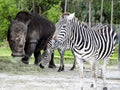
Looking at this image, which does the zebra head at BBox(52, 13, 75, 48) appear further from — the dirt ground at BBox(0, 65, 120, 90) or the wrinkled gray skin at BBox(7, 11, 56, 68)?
the wrinkled gray skin at BBox(7, 11, 56, 68)

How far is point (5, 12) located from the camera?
3438 centimetres

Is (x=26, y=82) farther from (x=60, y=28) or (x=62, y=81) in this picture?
(x=60, y=28)

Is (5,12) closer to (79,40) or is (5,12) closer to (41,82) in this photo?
(41,82)

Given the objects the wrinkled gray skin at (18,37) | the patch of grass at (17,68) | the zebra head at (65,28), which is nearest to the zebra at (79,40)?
the zebra head at (65,28)

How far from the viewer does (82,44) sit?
11.0 m

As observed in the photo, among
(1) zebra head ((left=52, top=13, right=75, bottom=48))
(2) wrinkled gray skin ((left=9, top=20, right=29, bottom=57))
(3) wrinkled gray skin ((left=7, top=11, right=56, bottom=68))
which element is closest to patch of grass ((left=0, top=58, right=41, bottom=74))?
(3) wrinkled gray skin ((left=7, top=11, right=56, bottom=68))

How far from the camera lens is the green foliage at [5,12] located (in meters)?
32.7

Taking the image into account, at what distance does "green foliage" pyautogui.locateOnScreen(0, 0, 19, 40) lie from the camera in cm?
3269

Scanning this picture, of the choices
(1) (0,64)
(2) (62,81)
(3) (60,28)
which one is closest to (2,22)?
(1) (0,64)

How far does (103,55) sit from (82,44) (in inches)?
44.4

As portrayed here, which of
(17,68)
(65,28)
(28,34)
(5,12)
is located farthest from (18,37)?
(5,12)

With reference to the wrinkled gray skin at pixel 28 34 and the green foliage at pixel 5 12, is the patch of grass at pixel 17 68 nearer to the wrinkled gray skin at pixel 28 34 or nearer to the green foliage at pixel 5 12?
the wrinkled gray skin at pixel 28 34

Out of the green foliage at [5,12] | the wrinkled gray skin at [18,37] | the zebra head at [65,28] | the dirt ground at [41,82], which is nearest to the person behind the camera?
the zebra head at [65,28]

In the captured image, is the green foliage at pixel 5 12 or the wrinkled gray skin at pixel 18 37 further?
the green foliage at pixel 5 12
